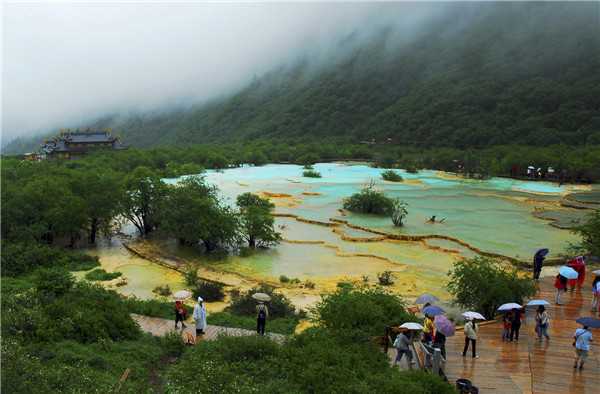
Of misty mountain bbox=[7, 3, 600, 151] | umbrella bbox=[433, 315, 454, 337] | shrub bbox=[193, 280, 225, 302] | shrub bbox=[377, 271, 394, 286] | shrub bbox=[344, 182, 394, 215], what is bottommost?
shrub bbox=[193, 280, 225, 302]

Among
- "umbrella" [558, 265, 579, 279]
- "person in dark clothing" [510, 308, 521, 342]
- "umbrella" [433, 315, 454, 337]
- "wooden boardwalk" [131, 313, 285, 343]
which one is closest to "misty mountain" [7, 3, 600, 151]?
"umbrella" [558, 265, 579, 279]

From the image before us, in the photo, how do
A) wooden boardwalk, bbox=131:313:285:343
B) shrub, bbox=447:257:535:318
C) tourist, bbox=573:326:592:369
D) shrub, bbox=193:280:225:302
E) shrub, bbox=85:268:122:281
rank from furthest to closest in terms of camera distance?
shrub, bbox=85:268:122:281 → shrub, bbox=193:280:225:302 → shrub, bbox=447:257:535:318 → wooden boardwalk, bbox=131:313:285:343 → tourist, bbox=573:326:592:369

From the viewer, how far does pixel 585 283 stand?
58.4 ft

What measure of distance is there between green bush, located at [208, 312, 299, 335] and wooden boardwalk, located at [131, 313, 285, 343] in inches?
15.0

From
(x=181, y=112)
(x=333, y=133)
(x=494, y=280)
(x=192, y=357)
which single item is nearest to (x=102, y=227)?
(x=192, y=357)

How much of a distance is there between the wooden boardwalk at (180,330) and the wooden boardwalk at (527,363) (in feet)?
16.3

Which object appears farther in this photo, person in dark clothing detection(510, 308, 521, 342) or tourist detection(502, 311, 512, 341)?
tourist detection(502, 311, 512, 341)

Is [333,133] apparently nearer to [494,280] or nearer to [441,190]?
[441,190]

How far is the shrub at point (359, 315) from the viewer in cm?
1266

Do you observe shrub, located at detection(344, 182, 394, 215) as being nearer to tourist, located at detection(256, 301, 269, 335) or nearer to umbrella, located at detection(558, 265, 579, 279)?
umbrella, located at detection(558, 265, 579, 279)

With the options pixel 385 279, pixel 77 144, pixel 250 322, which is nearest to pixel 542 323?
pixel 385 279

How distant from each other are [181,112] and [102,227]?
168m

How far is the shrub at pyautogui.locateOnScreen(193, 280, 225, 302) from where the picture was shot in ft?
60.1

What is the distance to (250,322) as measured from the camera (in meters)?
15.1
